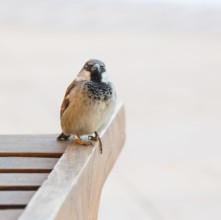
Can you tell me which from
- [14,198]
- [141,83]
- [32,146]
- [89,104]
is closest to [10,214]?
[14,198]

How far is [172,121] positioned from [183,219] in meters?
1.18

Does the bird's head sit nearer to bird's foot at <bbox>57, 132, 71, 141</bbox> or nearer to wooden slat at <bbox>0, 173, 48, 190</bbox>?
bird's foot at <bbox>57, 132, 71, 141</bbox>

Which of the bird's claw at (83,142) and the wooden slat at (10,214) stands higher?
the bird's claw at (83,142)

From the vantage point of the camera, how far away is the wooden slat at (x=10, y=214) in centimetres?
111

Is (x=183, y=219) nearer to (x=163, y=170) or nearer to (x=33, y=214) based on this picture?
(x=163, y=170)

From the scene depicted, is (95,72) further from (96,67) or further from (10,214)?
(10,214)

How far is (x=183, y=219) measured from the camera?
3.22 m

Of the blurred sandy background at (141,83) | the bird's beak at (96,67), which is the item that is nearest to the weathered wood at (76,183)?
the bird's beak at (96,67)

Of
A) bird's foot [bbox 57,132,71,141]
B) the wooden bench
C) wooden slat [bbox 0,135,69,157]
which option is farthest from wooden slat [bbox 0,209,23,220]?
bird's foot [bbox 57,132,71,141]

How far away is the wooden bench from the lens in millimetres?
1131

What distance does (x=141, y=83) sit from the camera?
505 cm

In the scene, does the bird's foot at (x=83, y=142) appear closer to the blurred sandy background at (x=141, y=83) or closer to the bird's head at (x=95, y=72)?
the bird's head at (x=95, y=72)

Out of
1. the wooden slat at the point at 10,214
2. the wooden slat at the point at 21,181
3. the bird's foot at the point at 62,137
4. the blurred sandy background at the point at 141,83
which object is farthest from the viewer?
the blurred sandy background at the point at 141,83

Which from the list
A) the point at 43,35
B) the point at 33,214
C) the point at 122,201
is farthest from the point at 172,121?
the point at 33,214
